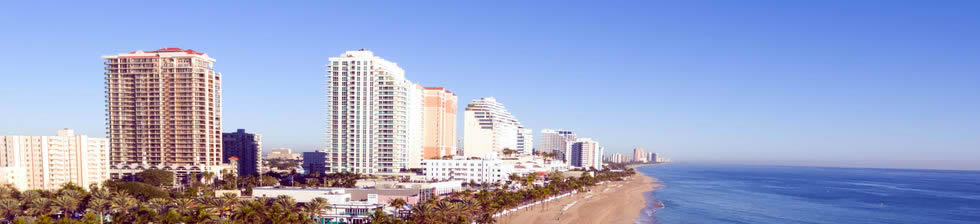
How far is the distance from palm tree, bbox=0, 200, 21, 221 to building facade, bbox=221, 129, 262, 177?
332ft

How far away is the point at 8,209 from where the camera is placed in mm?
59781

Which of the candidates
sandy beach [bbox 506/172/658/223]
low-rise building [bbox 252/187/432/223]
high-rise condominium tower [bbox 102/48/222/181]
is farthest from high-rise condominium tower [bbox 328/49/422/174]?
low-rise building [bbox 252/187/432/223]

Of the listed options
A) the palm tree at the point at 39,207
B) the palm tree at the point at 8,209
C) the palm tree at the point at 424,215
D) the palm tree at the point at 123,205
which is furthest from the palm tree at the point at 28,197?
the palm tree at the point at 424,215

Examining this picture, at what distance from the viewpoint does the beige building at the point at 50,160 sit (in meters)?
96.2

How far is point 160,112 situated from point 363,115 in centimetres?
4645

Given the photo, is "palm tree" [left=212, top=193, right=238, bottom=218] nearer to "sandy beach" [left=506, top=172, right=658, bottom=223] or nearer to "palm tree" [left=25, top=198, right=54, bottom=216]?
"palm tree" [left=25, top=198, right=54, bottom=216]

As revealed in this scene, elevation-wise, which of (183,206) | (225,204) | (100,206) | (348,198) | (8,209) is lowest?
(8,209)

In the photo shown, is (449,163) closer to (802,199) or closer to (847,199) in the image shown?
(802,199)

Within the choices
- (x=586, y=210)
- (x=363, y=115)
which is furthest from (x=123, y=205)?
(x=586, y=210)

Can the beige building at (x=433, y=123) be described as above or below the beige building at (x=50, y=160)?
above

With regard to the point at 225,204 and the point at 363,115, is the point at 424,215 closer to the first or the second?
the point at 225,204

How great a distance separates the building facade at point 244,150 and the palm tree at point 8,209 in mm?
101217

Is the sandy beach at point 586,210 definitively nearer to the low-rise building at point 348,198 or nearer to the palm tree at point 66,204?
the low-rise building at point 348,198

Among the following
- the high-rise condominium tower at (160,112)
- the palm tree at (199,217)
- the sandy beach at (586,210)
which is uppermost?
the high-rise condominium tower at (160,112)
